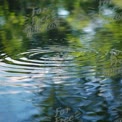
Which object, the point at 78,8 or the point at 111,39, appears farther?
the point at 78,8

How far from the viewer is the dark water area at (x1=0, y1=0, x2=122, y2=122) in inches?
125

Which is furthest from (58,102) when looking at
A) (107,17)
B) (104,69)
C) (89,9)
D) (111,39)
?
(89,9)

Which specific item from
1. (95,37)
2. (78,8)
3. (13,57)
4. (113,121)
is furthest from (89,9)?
(113,121)

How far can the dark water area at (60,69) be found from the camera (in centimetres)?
317

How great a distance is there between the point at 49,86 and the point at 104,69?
757mm

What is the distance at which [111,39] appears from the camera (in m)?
5.68

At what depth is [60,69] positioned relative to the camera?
4191mm

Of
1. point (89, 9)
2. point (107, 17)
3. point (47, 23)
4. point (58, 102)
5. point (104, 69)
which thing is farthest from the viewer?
point (89, 9)

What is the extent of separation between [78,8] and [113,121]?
21.5 ft

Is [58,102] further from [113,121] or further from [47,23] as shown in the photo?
[47,23]

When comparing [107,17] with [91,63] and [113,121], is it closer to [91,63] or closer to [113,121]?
[91,63]

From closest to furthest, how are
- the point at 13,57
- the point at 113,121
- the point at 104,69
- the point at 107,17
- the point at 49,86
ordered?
the point at 113,121 → the point at 49,86 → the point at 104,69 → the point at 13,57 → the point at 107,17

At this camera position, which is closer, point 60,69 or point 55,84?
point 55,84

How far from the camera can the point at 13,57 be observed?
468cm
